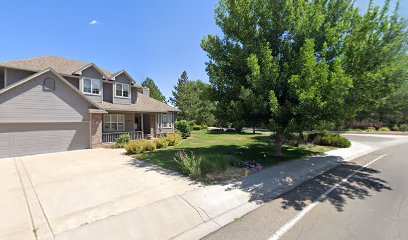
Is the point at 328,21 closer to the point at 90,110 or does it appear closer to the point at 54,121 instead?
the point at 90,110

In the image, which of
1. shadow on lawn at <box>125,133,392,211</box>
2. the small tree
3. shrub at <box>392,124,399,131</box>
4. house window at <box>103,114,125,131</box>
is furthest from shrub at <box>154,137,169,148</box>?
shrub at <box>392,124,399,131</box>

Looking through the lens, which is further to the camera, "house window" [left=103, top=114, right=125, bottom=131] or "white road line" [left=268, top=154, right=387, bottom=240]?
"house window" [left=103, top=114, right=125, bottom=131]

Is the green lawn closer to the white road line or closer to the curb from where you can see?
the curb

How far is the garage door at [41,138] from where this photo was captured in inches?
479

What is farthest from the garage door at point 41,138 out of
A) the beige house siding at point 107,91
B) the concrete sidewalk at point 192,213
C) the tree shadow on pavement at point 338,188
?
the tree shadow on pavement at point 338,188

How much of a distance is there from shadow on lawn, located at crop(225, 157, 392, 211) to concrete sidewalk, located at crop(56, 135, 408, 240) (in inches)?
1.4

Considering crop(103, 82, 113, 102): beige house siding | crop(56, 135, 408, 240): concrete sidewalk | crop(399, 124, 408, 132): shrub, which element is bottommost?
crop(56, 135, 408, 240): concrete sidewalk

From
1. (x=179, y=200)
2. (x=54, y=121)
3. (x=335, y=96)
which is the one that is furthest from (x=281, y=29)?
(x=54, y=121)

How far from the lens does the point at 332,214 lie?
5027mm

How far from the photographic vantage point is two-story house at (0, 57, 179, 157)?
12.4 metres

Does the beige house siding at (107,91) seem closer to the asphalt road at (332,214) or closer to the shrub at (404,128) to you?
Result: the asphalt road at (332,214)

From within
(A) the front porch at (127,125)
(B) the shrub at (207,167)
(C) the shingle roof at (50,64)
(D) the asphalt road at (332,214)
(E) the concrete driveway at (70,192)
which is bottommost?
(D) the asphalt road at (332,214)

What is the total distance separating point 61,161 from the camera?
1086cm

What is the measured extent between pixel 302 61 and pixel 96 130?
49.0 feet
